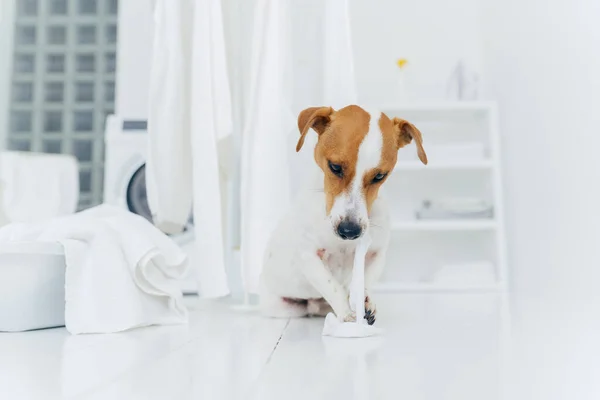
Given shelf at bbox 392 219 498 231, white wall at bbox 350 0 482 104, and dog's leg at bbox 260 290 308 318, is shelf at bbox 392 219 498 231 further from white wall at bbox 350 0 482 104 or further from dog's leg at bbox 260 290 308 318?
dog's leg at bbox 260 290 308 318

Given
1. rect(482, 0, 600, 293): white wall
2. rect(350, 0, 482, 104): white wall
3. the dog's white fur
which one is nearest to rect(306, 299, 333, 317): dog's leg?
the dog's white fur

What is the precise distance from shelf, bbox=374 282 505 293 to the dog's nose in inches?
71.7

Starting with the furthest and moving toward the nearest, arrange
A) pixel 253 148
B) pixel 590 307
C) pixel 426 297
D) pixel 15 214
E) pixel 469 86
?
pixel 469 86 → pixel 426 297 → pixel 15 214 → pixel 590 307 → pixel 253 148

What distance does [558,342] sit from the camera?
52.7 inches

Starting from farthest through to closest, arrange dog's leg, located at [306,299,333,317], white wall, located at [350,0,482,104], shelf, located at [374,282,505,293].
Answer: white wall, located at [350,0,482,104] → shelf, located at [374,282,505,293] → dog's leg, located at [306,299,333,317]

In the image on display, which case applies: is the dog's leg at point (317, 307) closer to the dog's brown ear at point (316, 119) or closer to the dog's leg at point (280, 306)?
the dog's leg at point (280, 306)

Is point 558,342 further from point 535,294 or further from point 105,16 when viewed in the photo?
point 105,16

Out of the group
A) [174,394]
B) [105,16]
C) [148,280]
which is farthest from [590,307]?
[105,16]

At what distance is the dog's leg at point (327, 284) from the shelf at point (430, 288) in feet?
5.32

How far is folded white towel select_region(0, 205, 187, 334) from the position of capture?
5.15 feet

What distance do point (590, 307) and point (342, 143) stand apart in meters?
1.28

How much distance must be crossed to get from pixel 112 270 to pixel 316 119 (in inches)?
27.5

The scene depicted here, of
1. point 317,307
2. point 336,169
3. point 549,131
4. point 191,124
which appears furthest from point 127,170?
point 549,131

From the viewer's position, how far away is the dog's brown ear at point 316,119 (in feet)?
4.99
